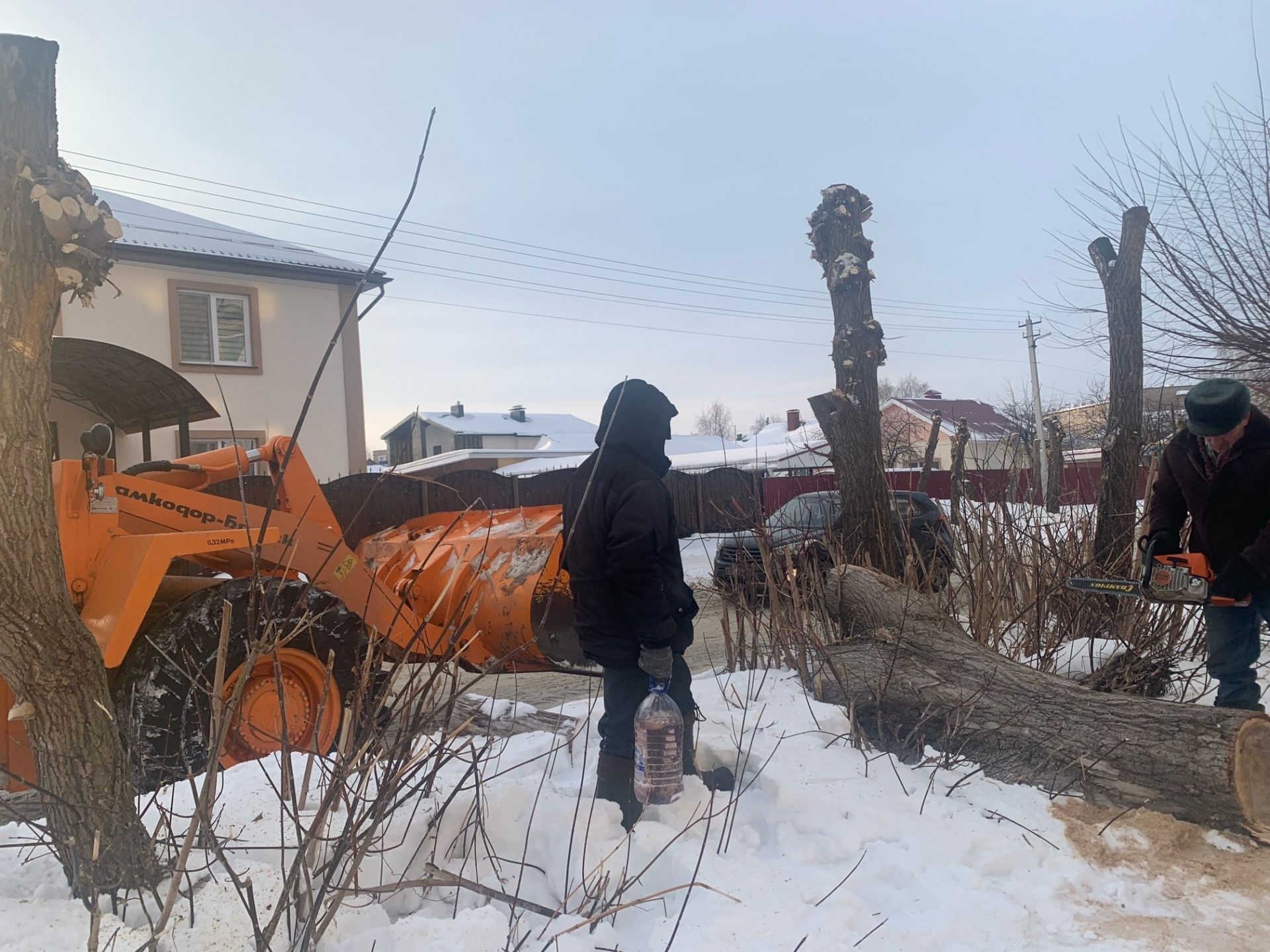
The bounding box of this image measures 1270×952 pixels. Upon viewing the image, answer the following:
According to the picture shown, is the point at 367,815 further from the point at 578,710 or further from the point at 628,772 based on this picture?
the point at 578,710

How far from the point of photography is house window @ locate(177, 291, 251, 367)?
14.6 metres

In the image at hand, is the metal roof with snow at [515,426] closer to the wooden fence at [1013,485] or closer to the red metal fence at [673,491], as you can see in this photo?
the red metal fence at [673,491]

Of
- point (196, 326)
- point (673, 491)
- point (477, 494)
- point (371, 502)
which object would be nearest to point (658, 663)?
point (477, 494)

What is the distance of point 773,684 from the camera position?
458 centimetres

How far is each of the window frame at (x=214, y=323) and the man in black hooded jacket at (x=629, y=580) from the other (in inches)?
490

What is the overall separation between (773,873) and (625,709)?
0.88 meters

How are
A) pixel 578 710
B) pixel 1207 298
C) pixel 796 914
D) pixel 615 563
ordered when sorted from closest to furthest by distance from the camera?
pixel 796 914 → pixel 615 563 → pixel 578 710 → pixel 1207 298

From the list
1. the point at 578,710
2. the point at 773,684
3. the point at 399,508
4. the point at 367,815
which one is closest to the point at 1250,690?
the point at 773,684

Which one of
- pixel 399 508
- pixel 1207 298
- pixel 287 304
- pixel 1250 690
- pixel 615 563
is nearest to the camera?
pixel 615 563

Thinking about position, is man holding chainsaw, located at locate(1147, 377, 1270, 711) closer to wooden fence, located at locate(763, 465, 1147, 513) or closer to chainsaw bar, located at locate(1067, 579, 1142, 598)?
chainsaw bar, located at locate(1067, 579, 1142, 598)

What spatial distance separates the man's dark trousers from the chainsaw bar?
2.04 meters

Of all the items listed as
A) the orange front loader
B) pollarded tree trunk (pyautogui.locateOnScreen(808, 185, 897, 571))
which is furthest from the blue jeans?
the orange front loader

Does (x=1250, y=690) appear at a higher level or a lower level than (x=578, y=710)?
higher

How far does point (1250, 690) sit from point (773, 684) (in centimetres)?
209
